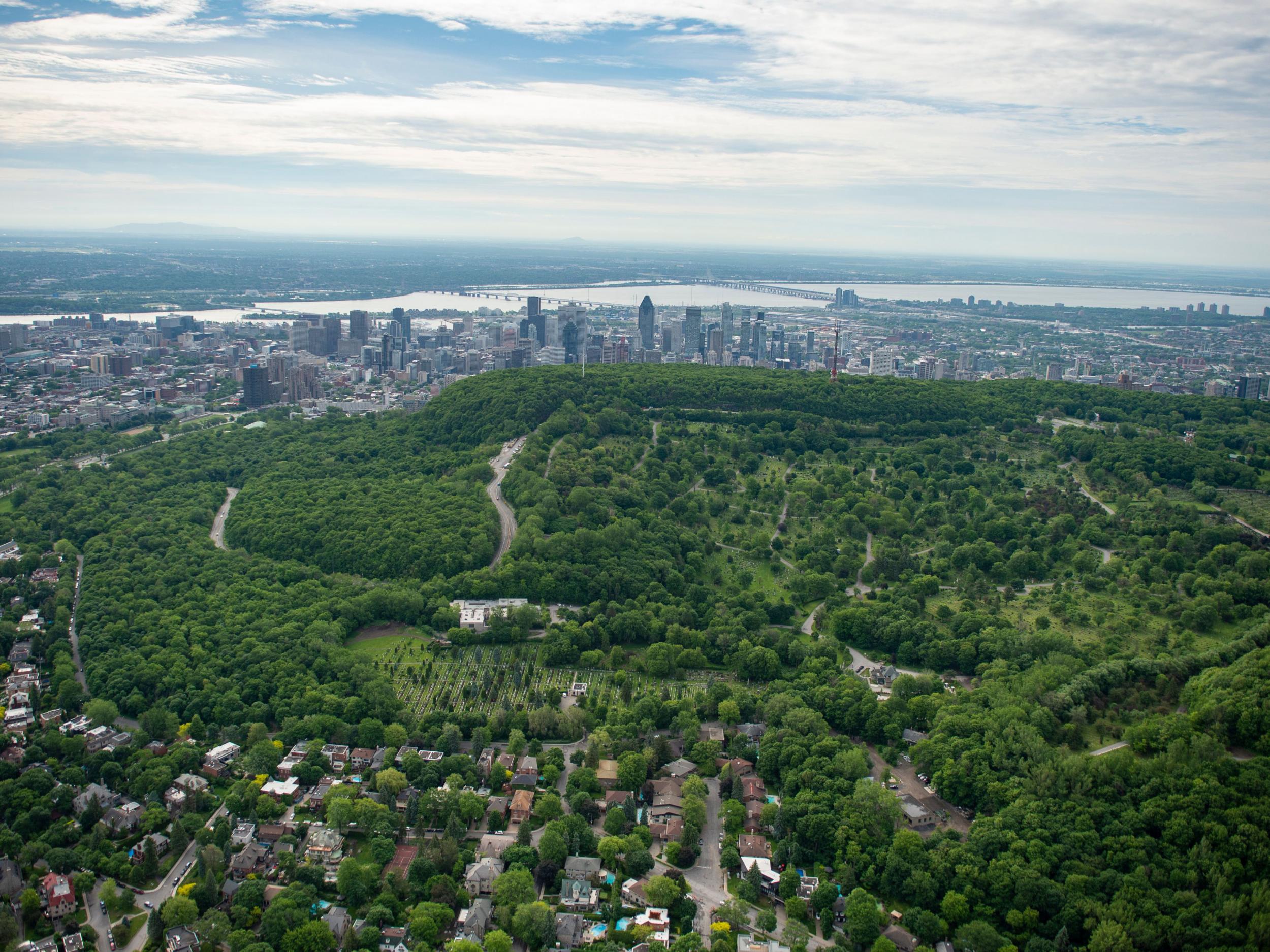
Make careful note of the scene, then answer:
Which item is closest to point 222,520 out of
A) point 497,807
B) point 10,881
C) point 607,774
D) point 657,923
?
point 10,881

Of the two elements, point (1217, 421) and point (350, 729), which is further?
point (1217, 421)

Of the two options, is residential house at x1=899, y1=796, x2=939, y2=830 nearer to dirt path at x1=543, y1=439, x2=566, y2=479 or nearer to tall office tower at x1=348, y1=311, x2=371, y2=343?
dirt path at x1=543, y1=439, x2=566, y2=479

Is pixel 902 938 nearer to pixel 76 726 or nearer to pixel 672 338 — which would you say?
pixel 76 726

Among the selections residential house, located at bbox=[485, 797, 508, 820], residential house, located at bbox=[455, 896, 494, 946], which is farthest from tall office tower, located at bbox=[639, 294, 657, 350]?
residential house, located at bbox=[455, 896, 494, 946]

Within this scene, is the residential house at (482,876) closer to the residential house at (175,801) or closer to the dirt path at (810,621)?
the residential house at (175,801)

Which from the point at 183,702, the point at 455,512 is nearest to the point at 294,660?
the point at 183,702

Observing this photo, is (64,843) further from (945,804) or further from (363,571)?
(945,804)
